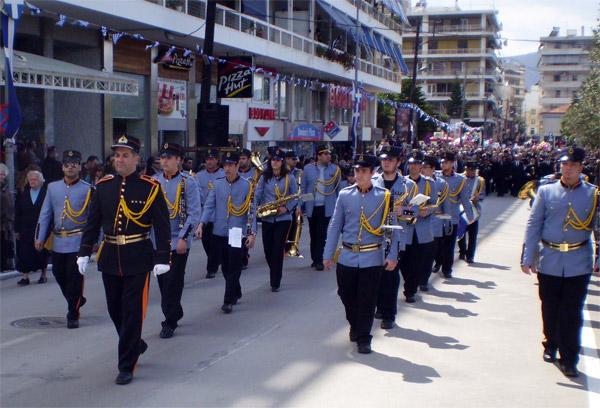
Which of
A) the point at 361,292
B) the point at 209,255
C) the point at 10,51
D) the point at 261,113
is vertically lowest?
the point at 209,255

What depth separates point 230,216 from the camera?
10031mm

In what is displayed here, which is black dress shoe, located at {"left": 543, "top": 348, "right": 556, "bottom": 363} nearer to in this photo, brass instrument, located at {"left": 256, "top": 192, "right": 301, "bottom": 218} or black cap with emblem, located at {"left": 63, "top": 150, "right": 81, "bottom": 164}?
brass instrument, located at {"left": 256, "top": 192, "right": 301, "bottom": 218}

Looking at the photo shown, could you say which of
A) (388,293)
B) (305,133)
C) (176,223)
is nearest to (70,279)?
(176,223)

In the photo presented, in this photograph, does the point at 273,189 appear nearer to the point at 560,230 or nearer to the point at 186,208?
the point at 186,208

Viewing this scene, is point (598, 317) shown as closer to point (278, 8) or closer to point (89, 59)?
point (89, 59)

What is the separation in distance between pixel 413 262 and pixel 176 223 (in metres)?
3.23

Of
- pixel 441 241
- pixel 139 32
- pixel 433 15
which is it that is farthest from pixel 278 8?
pixel 433 15

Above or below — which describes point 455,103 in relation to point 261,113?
above

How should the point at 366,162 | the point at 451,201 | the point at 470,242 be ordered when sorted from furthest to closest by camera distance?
the point at 470,242 < the point at 451,201 < the point at 366,162

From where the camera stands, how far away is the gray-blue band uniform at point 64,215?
909cm

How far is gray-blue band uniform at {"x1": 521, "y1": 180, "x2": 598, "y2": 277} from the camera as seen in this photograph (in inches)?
293

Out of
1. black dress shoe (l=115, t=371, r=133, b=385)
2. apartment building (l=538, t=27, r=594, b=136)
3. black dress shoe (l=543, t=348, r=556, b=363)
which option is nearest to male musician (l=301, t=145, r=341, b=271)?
black dress shoe (l=543, t=348, r=556, b=363)

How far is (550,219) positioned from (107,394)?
421 cm

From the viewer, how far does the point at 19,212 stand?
1176 cm
